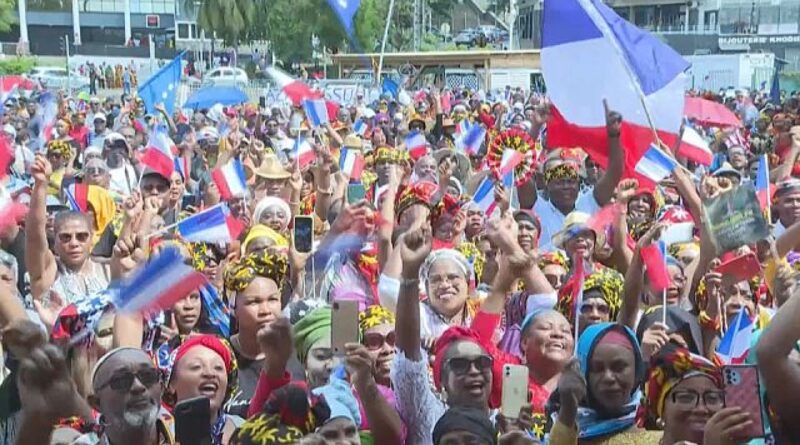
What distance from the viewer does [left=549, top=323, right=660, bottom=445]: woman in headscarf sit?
3658 mm

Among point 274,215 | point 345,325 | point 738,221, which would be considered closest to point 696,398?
point 345,325

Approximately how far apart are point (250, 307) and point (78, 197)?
3.32 meters

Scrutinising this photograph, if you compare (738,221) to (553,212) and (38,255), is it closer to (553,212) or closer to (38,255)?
(553,212)

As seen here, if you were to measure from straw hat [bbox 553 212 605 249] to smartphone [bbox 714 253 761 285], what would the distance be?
1060 mm

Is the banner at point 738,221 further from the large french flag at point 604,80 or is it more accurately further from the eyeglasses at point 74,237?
the eyeglasses at point 74,237

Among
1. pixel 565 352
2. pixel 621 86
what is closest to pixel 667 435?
pixel 565 352

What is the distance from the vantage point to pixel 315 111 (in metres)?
13.6

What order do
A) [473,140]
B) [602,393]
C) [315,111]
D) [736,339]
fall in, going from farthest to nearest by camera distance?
[315,111] → [473,140] → [736,339] → [602,393]

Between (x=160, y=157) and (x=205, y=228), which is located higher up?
(x=160, y=157)

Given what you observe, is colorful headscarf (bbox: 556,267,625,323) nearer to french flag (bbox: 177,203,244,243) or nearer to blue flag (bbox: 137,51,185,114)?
french flag (bbox: 177,203,244,243)

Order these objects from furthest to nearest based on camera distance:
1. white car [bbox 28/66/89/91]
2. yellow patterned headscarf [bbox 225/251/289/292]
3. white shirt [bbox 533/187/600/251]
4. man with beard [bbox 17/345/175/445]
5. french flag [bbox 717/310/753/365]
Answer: white car [bbox 28/66/89/91]
white shirt [bbox 533/187/600/251]
yellow patterned headscarf [bbox 225/251/289/292]
french flag [bbox 717/310/753/365]
man with beard [bbox 17/345/175/445]

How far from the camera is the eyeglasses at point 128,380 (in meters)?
3.81

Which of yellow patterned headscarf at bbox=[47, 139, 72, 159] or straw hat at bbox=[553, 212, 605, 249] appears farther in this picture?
yellow patterned headscarf at bbox=[47, 139, 72, 159]

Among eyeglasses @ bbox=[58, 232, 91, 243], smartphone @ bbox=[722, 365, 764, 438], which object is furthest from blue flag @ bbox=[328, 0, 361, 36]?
smartphone @ bbox=[722, 365, 764, 438]
